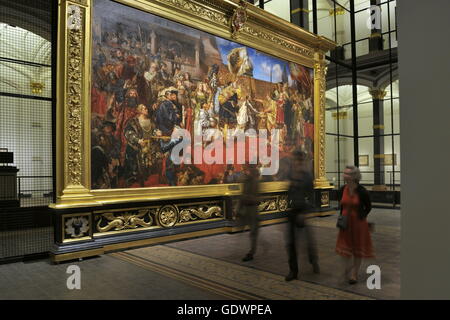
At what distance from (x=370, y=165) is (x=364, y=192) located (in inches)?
775

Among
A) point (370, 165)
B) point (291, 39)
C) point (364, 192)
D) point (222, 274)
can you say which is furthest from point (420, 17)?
point (370, 165)

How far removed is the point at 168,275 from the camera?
16.1ft

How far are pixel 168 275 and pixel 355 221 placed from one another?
261 cm

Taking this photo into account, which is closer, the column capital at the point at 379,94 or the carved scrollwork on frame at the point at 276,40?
the carved scrollwork on frame at the point at 276,40

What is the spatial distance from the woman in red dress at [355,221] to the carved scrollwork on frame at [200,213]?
13.0 feet

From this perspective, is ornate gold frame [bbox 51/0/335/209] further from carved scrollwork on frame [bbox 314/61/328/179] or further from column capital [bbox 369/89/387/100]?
column capital [bbox 369/89/387/100]

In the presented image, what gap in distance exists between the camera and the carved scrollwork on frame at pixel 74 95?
6.07 meters

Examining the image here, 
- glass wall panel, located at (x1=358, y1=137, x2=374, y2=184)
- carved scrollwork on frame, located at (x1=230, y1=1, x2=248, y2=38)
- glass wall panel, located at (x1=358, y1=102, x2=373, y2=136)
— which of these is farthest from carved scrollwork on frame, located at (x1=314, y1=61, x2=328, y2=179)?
glass wall panel, located at (x1=358, y1=102, x2=373, y2=136)

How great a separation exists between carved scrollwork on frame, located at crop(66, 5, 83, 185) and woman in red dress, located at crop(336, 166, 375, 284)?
4421 millimetres

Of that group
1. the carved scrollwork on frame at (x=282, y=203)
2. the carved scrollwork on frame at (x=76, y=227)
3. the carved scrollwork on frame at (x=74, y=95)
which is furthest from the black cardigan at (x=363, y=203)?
the carved scrollwork on frame at (x=282, y=203)

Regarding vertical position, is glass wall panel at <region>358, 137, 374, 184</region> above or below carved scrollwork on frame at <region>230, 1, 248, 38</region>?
below

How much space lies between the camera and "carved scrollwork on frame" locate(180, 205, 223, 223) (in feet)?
25.4

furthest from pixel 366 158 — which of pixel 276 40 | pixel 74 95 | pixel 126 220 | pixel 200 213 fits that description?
pixel 74 95

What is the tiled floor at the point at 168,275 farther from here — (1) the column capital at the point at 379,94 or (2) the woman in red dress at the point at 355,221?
(1) the column capital at the point at 379,94
